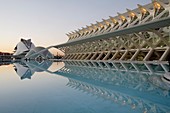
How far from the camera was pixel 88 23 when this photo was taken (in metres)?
43.6

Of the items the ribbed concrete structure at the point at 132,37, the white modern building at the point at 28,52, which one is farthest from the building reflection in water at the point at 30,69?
the white modern building at the point at 28,52

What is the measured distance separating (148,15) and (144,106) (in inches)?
873

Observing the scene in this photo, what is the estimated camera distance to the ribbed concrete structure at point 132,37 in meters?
16.4

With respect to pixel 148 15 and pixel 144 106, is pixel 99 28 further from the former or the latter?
pixel 144 106

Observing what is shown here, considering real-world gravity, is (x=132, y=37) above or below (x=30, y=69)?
below

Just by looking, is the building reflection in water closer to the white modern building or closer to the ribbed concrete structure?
the ribbed concrete structure

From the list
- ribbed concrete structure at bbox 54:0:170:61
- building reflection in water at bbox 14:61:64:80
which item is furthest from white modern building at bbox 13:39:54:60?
building reflection in water at bbox 14:61:64:80

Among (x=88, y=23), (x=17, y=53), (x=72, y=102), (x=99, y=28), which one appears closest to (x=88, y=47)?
(x=99, y=28)

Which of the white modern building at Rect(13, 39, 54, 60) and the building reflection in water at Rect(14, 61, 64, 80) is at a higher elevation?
the white modern building at Rect(13, 39, 54, 60)

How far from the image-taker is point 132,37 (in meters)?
25.8

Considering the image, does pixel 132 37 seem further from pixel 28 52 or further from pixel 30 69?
pixel 28 52

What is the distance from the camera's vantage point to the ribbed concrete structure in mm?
16438

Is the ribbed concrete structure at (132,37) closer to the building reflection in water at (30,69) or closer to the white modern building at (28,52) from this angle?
the building reflection in water at (30,69)

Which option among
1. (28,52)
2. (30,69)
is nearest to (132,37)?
(30,69)
